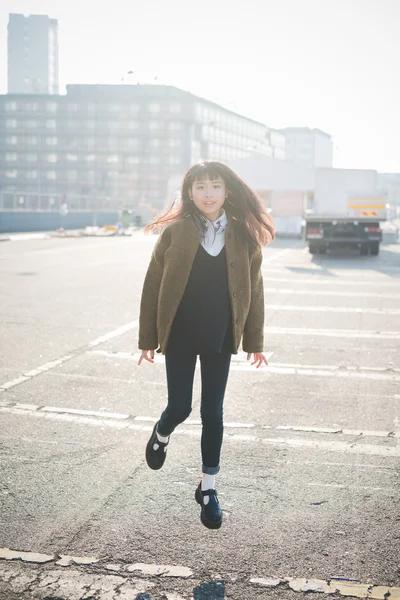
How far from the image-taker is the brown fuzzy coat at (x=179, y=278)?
12.3ft

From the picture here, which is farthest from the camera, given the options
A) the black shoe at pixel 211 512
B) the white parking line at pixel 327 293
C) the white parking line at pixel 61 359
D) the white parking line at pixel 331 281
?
the white parking line at pixel 331 281

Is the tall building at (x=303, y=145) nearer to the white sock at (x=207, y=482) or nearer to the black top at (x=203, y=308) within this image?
the black top at (x=203, y=308)

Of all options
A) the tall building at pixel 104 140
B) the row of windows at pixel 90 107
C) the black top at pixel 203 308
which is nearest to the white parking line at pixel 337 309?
the black top at pixel 203 308

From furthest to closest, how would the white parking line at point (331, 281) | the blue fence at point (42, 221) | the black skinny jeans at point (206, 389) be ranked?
the blue fence at point (42, 221) → the white parking line at point (331, 281) → the black skinny jeans at point (206, 389)

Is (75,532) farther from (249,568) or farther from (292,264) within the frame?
(292,264)

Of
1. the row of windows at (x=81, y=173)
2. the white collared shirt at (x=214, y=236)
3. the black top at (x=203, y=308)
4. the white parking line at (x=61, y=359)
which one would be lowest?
the white parking line at (x=61, y=359)

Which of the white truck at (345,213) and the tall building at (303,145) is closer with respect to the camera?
the white truck at (345,213)

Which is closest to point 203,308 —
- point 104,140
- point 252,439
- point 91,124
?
point 252,439

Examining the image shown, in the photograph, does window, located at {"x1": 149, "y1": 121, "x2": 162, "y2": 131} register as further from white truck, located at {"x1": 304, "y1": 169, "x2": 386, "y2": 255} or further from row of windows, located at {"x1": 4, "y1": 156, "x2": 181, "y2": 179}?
white truck, located at {"x1": 304, "y1": 169, "x2": 386, "y2": 255}

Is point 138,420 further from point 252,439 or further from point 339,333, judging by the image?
point 339,333

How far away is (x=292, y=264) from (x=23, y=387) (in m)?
15.8

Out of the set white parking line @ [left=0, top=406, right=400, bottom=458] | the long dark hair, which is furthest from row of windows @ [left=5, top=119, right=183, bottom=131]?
the long dark hair

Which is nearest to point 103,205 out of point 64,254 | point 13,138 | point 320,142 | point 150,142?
point 150,142

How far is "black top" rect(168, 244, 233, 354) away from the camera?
3740 millimetres
